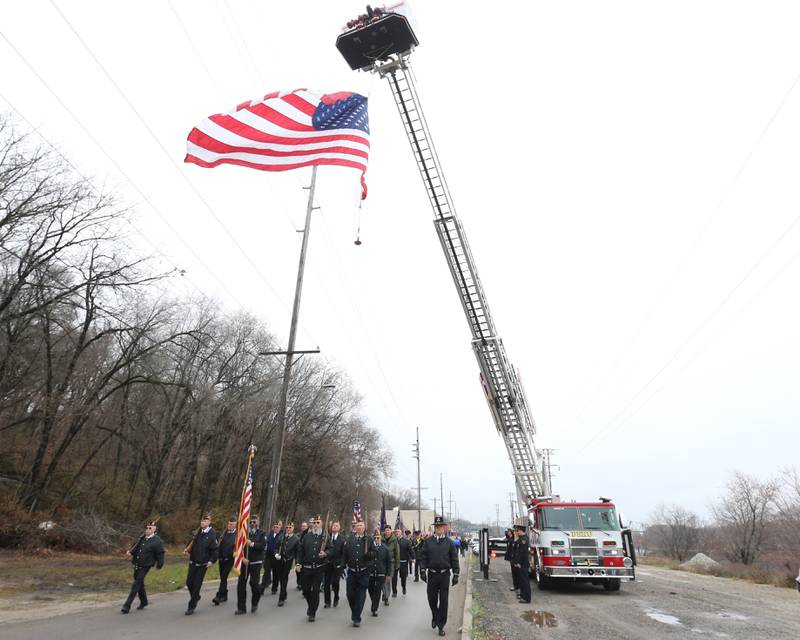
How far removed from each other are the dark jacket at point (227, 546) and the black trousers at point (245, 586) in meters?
0.47

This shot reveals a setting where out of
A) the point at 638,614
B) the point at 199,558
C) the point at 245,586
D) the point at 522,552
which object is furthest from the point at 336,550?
the point at 638,614

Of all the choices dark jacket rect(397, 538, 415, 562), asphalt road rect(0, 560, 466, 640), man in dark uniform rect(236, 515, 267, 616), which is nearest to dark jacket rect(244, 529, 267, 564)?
man in dark uniform rect(236, 515, 267, 616)

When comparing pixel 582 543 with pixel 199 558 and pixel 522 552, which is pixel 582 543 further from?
pixel 199 558

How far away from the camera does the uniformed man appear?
9.37 metres

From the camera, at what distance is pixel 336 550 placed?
1044 centimetres

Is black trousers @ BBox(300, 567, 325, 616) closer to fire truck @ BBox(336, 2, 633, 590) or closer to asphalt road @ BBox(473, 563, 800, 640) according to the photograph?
asphalt road @ BBox(473, 563, 800, 640)

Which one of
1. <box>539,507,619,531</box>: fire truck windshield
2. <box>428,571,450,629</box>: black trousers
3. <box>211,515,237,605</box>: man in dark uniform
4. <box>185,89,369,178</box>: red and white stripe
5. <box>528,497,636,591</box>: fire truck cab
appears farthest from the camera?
<box>539,507,619,531</box>: fire truck windshield

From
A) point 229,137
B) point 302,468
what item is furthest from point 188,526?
point 229,137

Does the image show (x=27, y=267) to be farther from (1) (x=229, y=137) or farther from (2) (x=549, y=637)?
(2) (x=549, y=637)

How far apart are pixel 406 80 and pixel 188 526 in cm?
2596

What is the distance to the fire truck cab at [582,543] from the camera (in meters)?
14.6

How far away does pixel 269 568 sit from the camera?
13.0m

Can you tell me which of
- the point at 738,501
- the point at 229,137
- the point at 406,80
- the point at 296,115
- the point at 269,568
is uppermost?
the point at 406,80

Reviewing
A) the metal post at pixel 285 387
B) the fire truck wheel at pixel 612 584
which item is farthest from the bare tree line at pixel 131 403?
the fire truck wheel at pixel 612 584
